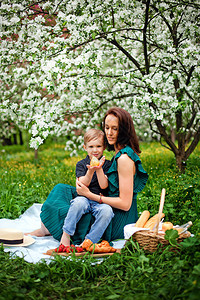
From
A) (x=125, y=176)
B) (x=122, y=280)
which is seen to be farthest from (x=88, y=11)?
(x=122, y=280)

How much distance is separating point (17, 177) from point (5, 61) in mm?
2326

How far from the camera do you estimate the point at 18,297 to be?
2.35 meters

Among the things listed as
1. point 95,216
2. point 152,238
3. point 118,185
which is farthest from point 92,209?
point 152,238

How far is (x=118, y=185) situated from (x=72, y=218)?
61 cm

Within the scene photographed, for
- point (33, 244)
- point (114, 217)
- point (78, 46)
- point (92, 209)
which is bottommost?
point (33, 244)

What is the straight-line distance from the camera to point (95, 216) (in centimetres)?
348

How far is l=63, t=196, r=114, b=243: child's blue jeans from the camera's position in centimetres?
341

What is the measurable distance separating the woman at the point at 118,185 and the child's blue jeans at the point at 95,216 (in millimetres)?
104

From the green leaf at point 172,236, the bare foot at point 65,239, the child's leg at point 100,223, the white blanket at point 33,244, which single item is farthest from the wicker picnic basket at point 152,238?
the bare foot at point 65,239

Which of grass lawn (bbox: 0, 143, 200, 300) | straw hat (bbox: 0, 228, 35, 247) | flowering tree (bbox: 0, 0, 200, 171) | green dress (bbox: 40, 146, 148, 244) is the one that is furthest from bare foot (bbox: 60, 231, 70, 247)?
flowering tree (bbox: 0, 0, 200, 171)

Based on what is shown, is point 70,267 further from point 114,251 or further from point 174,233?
point 174,233

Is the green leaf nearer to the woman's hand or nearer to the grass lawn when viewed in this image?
the grass lawn

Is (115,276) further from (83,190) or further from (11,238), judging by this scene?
(11,238)

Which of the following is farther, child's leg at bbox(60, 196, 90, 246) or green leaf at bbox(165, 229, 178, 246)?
child's leg at bbox(60, 196, 90, 246)
